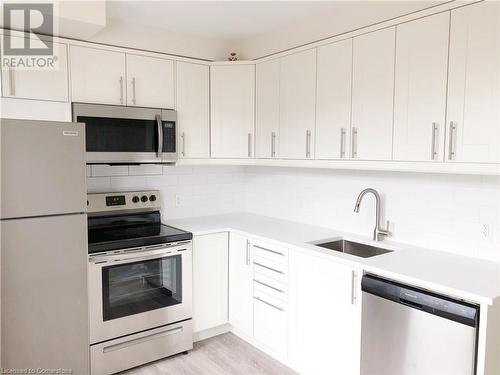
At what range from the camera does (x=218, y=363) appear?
2891 millimetres

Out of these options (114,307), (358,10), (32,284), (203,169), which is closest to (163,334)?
(114,307)

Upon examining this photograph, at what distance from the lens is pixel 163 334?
9.47 ft

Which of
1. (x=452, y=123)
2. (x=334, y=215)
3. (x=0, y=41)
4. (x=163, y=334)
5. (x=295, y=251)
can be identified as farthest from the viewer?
(x=334, y=215)

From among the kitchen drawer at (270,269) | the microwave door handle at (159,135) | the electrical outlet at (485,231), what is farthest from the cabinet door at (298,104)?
the electrical outlet at (485,231)

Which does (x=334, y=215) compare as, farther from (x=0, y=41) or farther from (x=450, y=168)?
(x=0, y=41)

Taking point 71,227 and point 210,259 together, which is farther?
point 210,259

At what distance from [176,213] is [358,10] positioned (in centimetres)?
221

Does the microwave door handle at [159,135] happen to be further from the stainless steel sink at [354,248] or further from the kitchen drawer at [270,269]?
the stainless steel sink at [354,248]

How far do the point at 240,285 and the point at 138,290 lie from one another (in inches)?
31.6

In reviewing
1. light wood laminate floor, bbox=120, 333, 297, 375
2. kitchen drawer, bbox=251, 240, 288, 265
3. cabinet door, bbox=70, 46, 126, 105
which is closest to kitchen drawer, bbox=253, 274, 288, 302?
kitchen drawer, bbox=251, 240, 288, 265

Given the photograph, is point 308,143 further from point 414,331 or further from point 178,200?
point 414,331

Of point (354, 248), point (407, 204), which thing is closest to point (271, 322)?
point (354, 248)

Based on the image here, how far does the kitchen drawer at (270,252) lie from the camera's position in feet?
9.00

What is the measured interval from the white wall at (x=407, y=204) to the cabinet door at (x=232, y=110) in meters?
0.47
